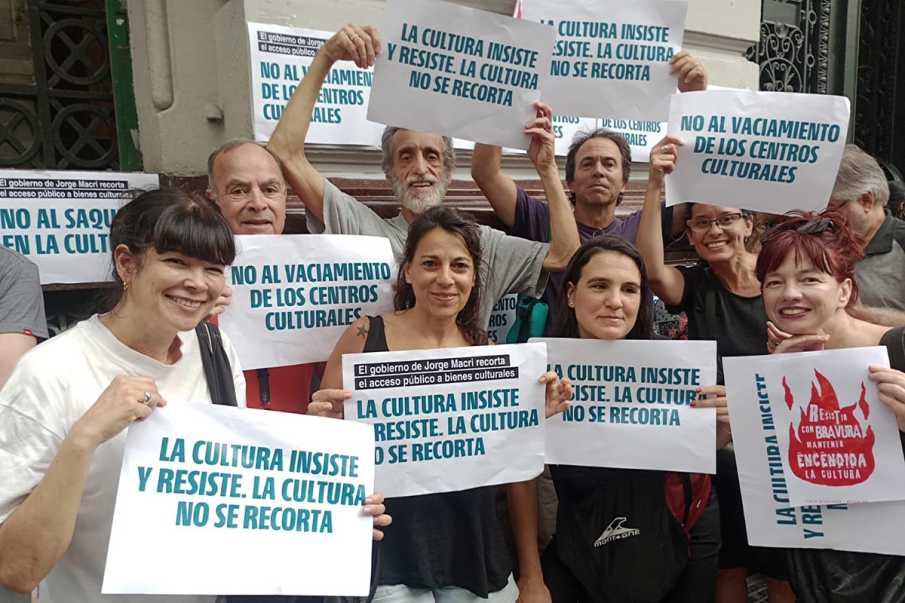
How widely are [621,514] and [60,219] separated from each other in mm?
2607

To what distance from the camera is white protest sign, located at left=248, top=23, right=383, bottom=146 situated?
3.77 metres

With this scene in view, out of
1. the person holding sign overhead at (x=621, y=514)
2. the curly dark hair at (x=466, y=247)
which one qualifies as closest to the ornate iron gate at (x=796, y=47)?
the person holding sign overhead at (x=621, y=514)

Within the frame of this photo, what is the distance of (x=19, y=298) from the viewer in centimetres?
241

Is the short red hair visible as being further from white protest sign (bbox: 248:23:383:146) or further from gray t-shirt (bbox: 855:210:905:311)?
white protest sign (bbox: 248:23:383:146)

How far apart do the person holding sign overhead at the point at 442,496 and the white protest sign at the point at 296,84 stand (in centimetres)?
144

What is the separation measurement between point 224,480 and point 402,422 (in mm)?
692

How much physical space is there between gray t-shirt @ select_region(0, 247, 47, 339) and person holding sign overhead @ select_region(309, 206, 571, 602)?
97 cm

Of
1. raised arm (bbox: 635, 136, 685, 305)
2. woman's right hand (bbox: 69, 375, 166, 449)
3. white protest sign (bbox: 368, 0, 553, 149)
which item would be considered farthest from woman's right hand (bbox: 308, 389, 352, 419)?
raised arm (bbox: 635, 136, 685, 305)

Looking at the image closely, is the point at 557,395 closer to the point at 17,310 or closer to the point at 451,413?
the point at 451,413

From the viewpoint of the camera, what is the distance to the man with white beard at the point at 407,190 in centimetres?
298

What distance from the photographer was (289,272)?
277cm

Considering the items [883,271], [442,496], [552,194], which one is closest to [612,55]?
[552,194]

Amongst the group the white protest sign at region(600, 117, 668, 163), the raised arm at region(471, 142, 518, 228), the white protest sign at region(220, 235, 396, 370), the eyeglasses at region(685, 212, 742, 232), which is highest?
the white protest sign at region(600, 117, 668, 163)

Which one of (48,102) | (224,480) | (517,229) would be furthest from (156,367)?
(48,102)
